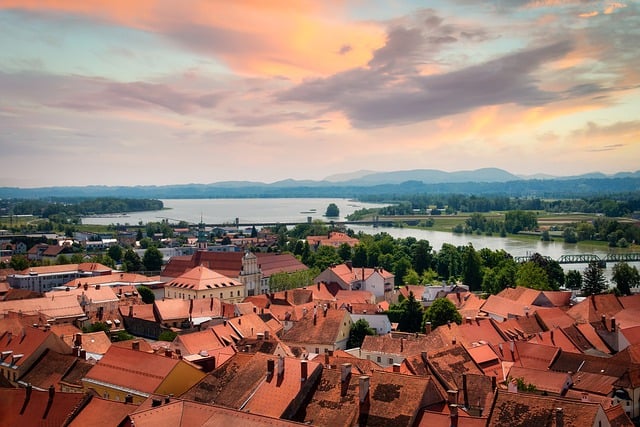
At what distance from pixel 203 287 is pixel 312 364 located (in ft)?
156

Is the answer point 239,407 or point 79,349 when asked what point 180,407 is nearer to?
point 239,407

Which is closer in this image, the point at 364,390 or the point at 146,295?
the point at 364,390

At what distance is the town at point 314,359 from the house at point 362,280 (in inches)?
14.9

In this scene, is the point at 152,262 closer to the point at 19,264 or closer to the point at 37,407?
the point at 19,264

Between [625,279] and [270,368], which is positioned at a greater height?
[270,368]

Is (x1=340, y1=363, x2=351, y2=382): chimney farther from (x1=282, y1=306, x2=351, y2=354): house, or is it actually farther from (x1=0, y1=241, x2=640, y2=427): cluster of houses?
(x1=282, y1=306, x2=351, y2=354): house

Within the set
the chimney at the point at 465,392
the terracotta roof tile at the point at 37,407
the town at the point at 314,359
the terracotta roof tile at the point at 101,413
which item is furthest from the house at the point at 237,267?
the terracotta roof tile at the point at 101,413

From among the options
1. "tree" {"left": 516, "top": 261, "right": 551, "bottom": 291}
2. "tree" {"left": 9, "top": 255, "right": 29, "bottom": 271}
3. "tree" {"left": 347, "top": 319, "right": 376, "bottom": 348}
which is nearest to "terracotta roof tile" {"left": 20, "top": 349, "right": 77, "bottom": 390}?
"tree" {"left": 347, "top": 319, "right": 376, "bottom": 348}

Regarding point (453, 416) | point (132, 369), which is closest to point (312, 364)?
point (453, 416)

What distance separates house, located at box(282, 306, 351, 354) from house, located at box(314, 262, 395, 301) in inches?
1088

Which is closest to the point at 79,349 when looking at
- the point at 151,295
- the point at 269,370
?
the point at 269,370

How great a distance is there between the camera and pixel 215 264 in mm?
88812

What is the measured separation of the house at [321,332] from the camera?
147 ft

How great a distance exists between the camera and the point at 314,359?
34344mm
